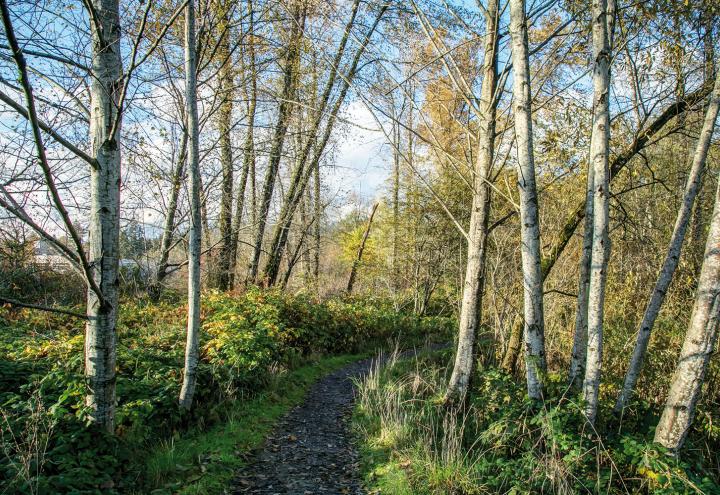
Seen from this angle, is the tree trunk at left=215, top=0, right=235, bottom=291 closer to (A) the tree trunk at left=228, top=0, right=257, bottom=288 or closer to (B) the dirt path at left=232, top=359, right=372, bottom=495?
(A) the tree trunk at left=228, top=0, right=257, bottom=288

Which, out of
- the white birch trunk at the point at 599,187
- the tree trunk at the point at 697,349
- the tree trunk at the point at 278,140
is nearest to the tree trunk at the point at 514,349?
the tree trunk at the point at 697,349

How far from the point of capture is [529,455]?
388 cm

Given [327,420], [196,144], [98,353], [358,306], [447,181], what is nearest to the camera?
[98,353]

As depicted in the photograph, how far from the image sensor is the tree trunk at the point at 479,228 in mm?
5637

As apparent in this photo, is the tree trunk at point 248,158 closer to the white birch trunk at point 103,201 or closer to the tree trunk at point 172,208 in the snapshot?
the tree trunk at point 172,208

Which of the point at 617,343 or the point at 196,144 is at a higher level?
the point at 196,144

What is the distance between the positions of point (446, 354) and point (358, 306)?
3.90 metres

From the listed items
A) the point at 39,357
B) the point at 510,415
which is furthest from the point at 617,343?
the point at 39,357

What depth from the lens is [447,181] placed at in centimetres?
1281

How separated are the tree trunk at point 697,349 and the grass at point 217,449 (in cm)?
410

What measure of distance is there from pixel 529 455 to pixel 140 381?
440 centimetres

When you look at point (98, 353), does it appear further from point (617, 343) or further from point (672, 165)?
point (672, 165)

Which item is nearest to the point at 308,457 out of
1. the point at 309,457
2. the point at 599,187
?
the point at 309,457

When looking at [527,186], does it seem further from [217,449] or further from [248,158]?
[248,158]
